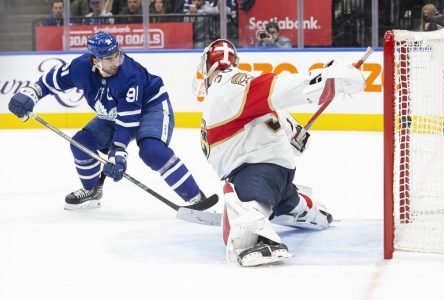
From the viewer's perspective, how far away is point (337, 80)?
3.27 m

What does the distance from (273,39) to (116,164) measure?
406 centimetres

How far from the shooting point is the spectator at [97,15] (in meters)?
8.82

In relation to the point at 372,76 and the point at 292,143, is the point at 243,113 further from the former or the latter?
the point at 372,76

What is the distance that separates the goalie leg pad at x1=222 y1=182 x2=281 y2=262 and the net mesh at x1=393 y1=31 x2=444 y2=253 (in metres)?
0.49

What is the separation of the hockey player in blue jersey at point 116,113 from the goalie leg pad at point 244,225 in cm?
94

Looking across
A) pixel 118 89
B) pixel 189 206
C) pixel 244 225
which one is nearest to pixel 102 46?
pixel 118 89

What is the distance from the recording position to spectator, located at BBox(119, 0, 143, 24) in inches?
342

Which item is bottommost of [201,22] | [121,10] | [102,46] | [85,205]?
[85,205]

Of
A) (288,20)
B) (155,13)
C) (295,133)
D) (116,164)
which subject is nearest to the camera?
(295,133)

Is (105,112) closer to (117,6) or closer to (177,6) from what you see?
(177,6)

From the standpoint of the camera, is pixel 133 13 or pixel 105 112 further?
pixel 133 13

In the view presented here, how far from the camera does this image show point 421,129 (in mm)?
3809

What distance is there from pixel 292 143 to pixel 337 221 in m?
0.49

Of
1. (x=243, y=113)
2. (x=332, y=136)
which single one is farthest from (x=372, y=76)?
(x=243, y=113)
